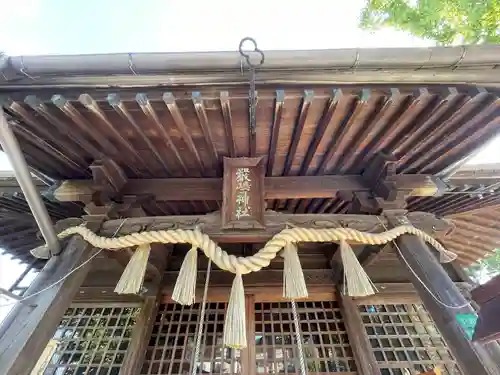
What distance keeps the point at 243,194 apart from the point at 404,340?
3.07m

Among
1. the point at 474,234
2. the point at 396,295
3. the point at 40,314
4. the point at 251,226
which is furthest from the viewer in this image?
the point at 474,234

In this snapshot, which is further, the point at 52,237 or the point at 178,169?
the point at 178,169

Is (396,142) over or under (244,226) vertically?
over

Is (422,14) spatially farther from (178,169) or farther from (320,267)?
(178,169)

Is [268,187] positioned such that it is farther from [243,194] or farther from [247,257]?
[247,257]

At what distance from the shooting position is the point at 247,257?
3.04m

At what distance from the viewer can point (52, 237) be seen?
9.70ft

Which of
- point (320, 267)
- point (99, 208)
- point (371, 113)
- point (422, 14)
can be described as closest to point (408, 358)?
point (320, 267)

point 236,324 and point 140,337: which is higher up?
point 140,337

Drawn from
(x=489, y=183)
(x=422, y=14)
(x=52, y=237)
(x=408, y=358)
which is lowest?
(x=408, y=358)

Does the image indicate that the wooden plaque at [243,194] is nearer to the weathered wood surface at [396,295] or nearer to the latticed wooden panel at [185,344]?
the latticed wooden panel at [185,344]

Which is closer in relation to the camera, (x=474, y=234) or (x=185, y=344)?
(x=185, y=344)

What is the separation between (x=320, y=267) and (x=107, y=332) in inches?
127

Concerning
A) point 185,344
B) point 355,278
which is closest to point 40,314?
point 185,344
